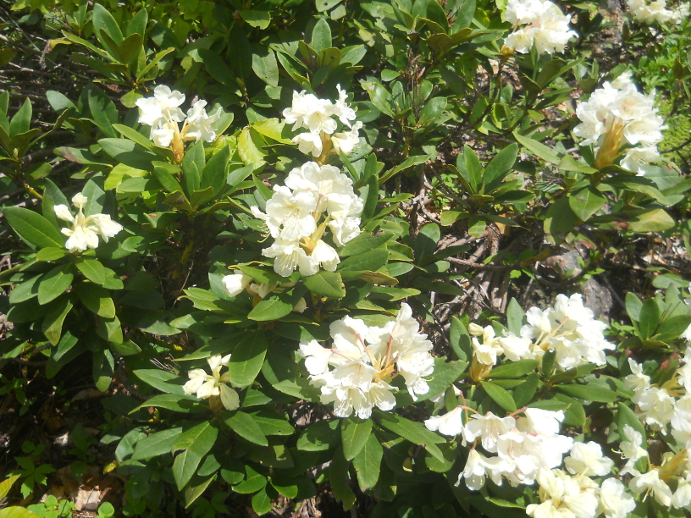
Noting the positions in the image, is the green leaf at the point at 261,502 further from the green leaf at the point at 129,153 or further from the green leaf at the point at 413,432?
the green leaf at the point at 129,153

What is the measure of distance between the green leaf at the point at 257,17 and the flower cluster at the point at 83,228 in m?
1.06

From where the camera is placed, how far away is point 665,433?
166cm

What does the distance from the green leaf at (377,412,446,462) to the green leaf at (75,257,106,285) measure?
97 centimetres

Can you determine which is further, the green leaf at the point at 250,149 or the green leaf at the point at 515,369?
the green leaf at the point at 250,149

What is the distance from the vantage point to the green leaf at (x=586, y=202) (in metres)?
1.68

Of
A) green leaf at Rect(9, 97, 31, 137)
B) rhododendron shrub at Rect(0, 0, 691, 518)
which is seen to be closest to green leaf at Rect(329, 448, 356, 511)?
rhododendron shrub at Rect(0, 0, 691, 518)

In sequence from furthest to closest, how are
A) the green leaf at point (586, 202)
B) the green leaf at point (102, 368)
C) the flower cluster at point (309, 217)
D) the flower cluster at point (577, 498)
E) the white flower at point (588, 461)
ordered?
the green leaf at point (102, 368) < the green leaf at point (586, 202) < the white flower at point (588, 461) < the flower cluster at point (577, 498) < the flower cluster at point (309, 217)

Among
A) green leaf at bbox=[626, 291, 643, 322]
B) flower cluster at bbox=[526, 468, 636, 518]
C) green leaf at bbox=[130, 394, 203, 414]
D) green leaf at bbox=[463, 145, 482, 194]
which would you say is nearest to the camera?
flower cluster at bbox=[526, 468, 636, 518]

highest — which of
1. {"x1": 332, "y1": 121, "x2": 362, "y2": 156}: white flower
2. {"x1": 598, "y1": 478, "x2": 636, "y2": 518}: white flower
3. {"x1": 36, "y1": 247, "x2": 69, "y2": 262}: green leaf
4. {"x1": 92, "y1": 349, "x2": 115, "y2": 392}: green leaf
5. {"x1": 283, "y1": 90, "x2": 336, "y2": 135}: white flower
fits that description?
{"x1": 283, "y1": 90, "x2": 336, "y2": 135}: white flower

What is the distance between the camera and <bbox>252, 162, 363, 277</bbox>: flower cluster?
1249 mm

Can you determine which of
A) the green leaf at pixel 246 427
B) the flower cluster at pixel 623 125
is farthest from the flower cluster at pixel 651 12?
the green leaf at pixel 246 427

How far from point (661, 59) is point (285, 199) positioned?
4.17 meters

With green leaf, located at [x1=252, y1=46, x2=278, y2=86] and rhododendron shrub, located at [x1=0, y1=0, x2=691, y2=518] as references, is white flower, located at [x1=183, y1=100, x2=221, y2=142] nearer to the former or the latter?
rhododendron shrub, located at [x1=0, y1=0, x2=691, y2=518]

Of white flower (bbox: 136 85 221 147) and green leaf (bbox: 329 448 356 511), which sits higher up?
white flower (bbox: 136 85 221 147)
